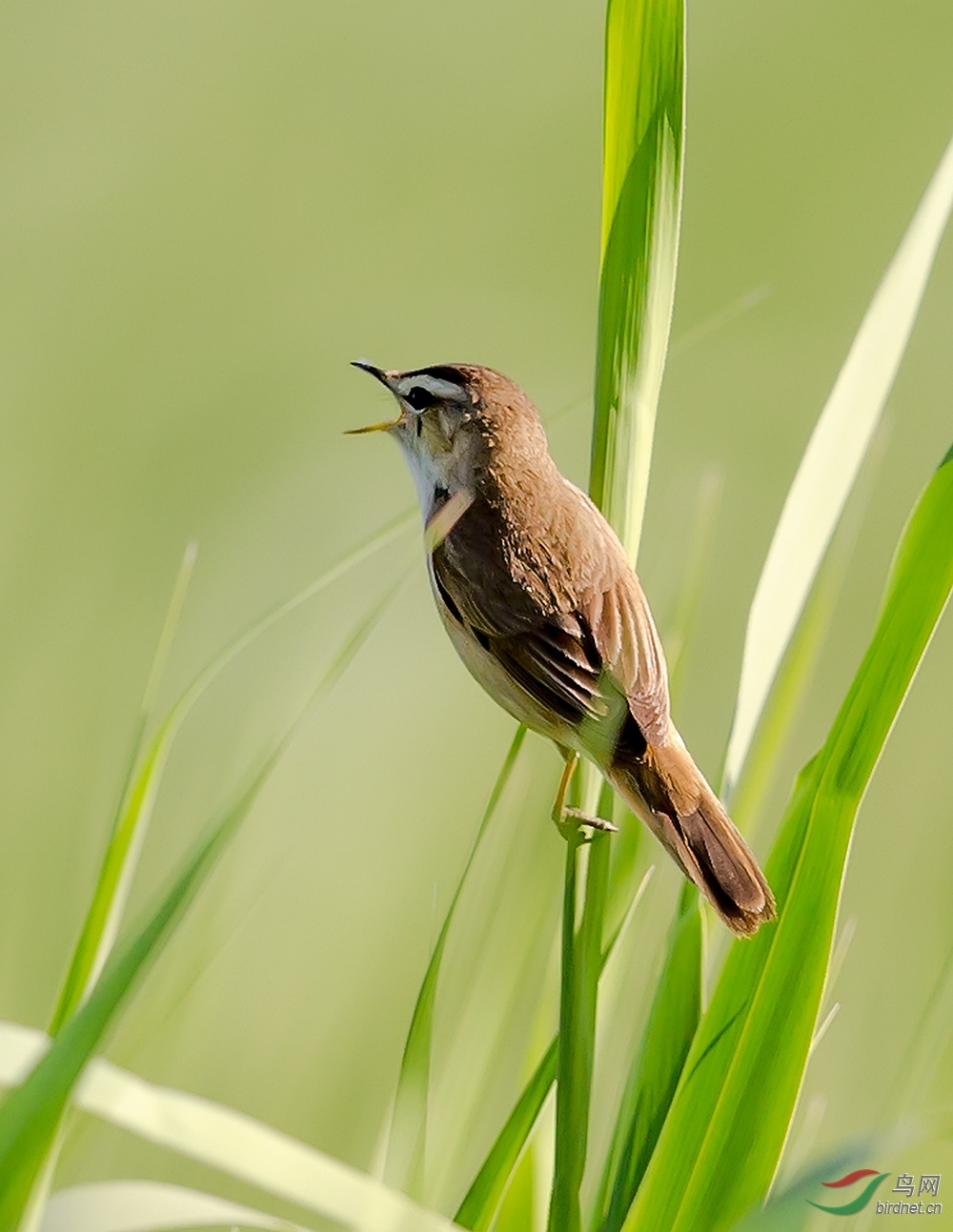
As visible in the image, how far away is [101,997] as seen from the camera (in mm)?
1108

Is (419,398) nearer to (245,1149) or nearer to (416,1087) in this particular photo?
(416,1087)

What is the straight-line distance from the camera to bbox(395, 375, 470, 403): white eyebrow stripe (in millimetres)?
2557

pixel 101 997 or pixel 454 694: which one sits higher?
pixel 454 694

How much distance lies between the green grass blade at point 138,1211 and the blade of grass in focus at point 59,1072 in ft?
0.25

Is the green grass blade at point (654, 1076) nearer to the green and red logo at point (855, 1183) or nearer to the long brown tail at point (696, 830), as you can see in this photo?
the long brown tail at point (696, 830)

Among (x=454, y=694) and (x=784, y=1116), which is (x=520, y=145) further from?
(x=784, y=1116)

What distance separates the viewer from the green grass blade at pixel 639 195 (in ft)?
5.05

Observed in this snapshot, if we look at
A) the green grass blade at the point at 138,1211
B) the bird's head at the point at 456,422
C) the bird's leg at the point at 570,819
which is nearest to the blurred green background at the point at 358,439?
the bird's leg at the point at 570,819

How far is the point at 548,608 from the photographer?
221 centimetres

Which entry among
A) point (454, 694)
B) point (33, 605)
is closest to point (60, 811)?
point (33, 605)

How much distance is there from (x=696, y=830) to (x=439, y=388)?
1.14 metres

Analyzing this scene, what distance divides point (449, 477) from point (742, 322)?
10.2 feet

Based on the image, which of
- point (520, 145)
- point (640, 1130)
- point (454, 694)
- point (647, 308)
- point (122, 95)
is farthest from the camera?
point (520, 145)

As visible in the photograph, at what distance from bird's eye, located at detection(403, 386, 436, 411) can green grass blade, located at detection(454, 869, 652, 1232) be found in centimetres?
145
